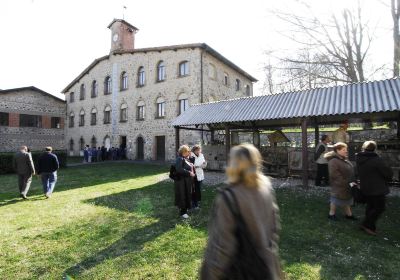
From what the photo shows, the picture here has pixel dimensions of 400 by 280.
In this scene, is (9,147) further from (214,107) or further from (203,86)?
(214,107)

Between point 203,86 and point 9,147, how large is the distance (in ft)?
67.8

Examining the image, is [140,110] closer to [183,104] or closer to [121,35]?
[183,104]

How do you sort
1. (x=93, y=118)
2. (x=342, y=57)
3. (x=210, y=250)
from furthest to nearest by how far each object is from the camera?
(x=93, y=118), (x=342, y=57), (x=210, y=250)

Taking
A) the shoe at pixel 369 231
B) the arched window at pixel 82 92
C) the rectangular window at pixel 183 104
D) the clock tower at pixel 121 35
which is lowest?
the shoe at pixel 369 231

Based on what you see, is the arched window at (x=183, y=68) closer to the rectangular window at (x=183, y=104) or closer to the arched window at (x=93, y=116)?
the rectangular window at (x=183, y=104)

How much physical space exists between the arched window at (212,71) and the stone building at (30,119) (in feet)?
63.7

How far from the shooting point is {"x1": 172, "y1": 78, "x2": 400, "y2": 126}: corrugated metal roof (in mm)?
10203

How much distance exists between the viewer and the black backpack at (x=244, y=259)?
2.24 metres

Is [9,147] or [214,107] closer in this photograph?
[214,107]

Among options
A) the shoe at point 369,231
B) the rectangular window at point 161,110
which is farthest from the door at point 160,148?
the shoe at point 369,231

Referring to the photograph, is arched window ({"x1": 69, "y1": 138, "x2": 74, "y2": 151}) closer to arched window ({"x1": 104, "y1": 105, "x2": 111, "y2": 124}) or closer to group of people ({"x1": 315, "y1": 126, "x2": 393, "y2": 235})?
arched window ({"x1": 104, "y1": 105, "x2": 111, "y2": 124})

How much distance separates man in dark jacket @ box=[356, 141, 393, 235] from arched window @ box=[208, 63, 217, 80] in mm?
20051

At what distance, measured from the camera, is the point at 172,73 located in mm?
25078

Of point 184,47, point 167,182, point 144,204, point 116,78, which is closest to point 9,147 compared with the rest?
point 116,78
